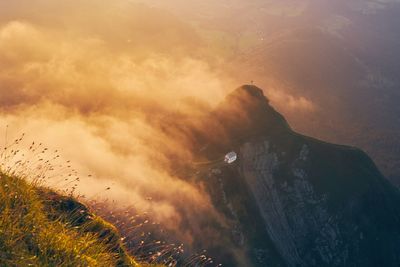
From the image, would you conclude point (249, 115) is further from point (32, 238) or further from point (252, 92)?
point (32, 238)

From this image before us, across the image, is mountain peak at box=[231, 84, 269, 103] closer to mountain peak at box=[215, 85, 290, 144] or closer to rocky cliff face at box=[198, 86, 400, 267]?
mountain peak at box=[215, 85, 290, 144]

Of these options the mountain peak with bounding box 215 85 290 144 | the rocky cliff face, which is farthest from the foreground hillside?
the mountain peak with bounding box 215 85 290 144

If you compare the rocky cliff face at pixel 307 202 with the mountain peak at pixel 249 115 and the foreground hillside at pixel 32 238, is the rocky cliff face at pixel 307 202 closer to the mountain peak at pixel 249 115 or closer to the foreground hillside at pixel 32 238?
the mountain peak at pixel 249 115

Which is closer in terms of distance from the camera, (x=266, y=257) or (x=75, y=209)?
(x=75, y=209)

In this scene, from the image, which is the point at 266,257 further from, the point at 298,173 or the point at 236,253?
the point at 298,173

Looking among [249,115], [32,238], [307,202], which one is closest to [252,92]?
[249,115]

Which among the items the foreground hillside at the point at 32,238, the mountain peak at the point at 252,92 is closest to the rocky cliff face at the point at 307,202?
the mountain peak at the point at 252,92

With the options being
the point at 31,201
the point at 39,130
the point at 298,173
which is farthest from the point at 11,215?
the point at 39,130

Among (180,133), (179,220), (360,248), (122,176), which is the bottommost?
(360,248)
